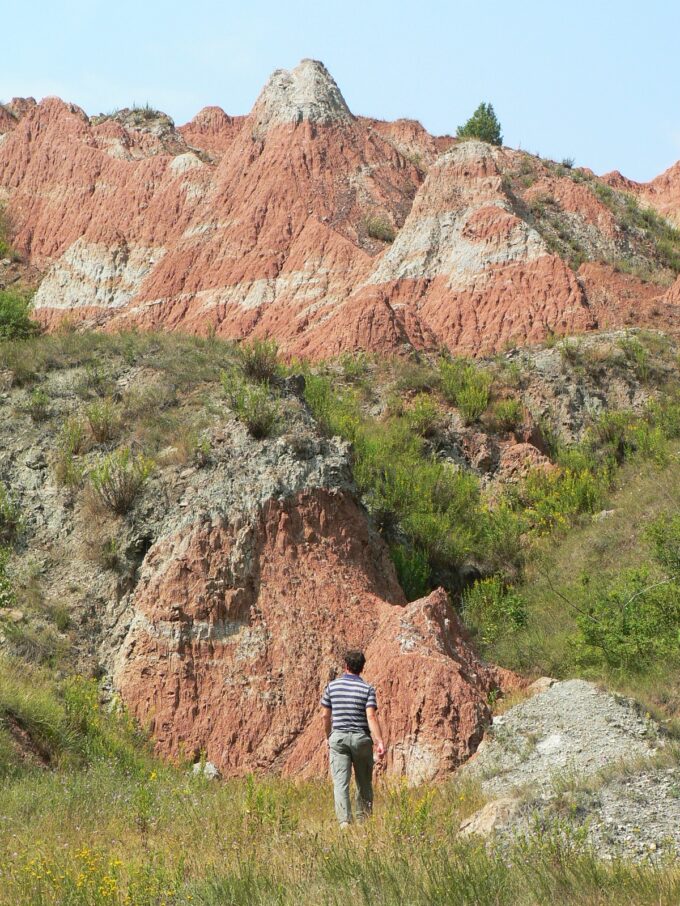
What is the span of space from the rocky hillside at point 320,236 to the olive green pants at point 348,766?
71.6 ft

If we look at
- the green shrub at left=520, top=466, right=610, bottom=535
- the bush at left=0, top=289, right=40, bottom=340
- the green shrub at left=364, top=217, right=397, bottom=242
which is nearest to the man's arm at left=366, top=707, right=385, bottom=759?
the green shrub at left=520, top=466, right=610, bottom=535

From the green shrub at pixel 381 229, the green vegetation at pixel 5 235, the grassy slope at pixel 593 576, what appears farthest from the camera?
the green vegetation at pixel 5 235

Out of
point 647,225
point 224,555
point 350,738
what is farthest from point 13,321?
point 647,225

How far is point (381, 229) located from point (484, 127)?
18706mm

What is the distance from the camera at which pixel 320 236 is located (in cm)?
3869

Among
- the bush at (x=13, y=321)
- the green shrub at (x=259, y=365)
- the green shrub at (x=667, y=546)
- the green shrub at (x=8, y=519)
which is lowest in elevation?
the green shrub at (x=8, y=519)

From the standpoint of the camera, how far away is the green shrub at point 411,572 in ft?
56.7

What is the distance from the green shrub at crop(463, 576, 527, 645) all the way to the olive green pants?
792 cm

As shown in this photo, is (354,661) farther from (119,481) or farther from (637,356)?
(637,356)

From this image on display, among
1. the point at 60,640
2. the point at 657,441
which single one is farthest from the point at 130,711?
the point at 657,441

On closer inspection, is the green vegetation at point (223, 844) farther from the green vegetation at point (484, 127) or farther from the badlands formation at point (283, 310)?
the green vegetation at point (484, 127)

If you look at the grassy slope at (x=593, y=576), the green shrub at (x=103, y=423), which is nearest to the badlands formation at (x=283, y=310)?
the green shrub at (x=103, y=423)

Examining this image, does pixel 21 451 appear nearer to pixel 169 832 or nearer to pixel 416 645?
pixel 416 645

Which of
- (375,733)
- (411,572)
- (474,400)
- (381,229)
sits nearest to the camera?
(375,733)
